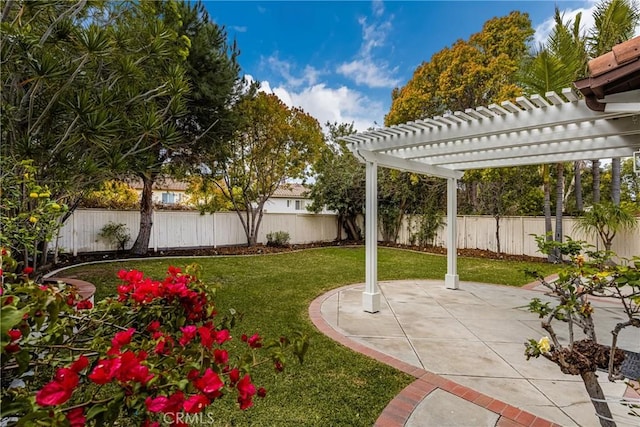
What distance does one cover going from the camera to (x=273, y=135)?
12969mm

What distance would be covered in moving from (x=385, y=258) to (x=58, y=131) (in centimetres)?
1030

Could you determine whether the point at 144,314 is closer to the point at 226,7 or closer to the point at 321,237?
the point at 226,7

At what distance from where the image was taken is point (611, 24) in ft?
28.0

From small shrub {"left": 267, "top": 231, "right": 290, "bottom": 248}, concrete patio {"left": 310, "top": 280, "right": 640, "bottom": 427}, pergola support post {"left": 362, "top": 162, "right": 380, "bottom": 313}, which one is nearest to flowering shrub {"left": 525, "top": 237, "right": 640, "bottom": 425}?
concrete patio {"left": 310, "top": 280, "right": 640, "bottom": 427}

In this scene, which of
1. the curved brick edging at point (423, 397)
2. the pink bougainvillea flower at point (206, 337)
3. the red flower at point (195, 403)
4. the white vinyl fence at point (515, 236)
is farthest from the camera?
the white vinyl fence at point (515, 236)

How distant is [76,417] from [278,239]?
13.9 metres

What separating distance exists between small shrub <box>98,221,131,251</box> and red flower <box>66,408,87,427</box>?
12.3 metres

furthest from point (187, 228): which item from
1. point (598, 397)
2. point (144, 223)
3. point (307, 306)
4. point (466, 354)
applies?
point (598, 397)

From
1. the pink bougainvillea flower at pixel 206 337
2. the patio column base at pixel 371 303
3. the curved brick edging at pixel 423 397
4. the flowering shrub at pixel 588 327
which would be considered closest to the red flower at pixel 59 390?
the pink bougainvillea flower at pixel 206 337

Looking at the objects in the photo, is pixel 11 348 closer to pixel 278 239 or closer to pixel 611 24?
pixel 611 24

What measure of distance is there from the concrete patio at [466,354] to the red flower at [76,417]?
95.7 inches

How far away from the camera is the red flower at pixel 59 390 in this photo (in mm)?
914

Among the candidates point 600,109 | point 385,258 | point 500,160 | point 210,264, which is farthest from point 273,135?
point 600,109

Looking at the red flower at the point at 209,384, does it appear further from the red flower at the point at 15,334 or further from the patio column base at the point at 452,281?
the patio column base at the point at 452,281
